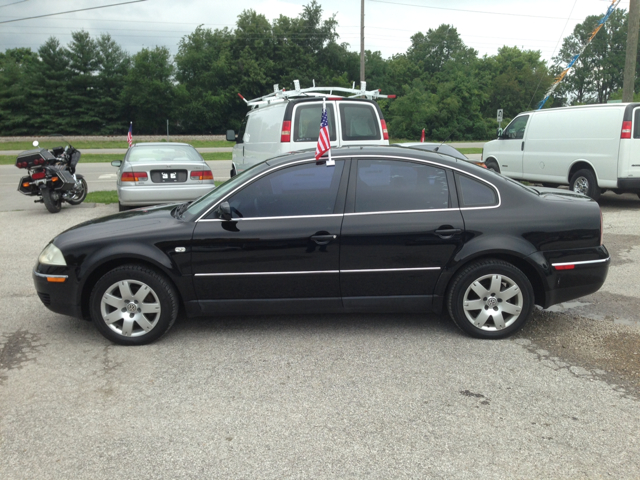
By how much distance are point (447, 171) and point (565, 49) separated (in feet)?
328

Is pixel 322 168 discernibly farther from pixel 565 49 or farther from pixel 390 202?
pixel 565 49

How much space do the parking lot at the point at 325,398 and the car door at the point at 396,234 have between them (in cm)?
41

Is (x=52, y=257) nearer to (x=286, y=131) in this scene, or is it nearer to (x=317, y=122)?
(x=286, y=131)

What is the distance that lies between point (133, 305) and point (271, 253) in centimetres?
119

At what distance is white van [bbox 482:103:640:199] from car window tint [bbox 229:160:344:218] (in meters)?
8.21

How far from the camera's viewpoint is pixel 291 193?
4801mm

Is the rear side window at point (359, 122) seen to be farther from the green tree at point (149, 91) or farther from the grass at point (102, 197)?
the green tree at point (149, 91)

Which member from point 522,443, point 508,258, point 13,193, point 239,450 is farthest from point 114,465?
point 13,193

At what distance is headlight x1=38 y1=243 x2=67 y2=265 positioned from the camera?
183 inches

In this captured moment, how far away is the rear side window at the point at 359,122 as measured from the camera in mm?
9656

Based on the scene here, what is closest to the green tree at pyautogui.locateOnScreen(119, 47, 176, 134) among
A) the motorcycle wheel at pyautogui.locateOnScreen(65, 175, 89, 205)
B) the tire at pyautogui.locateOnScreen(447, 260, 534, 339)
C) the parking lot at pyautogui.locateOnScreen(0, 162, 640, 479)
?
the motorcycle wheel at pyautogui.locateOnScreen(65, 175, 89, 205)

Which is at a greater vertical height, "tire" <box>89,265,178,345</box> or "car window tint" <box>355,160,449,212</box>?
"car window tint" <box>355,160,449,212</box>

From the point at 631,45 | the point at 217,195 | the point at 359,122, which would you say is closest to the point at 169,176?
the point at 359,122

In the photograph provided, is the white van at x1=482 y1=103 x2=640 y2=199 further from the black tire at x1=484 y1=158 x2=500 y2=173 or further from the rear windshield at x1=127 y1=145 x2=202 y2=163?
the rear windshield at x1=127 y1=145 x2=202 y2=163
